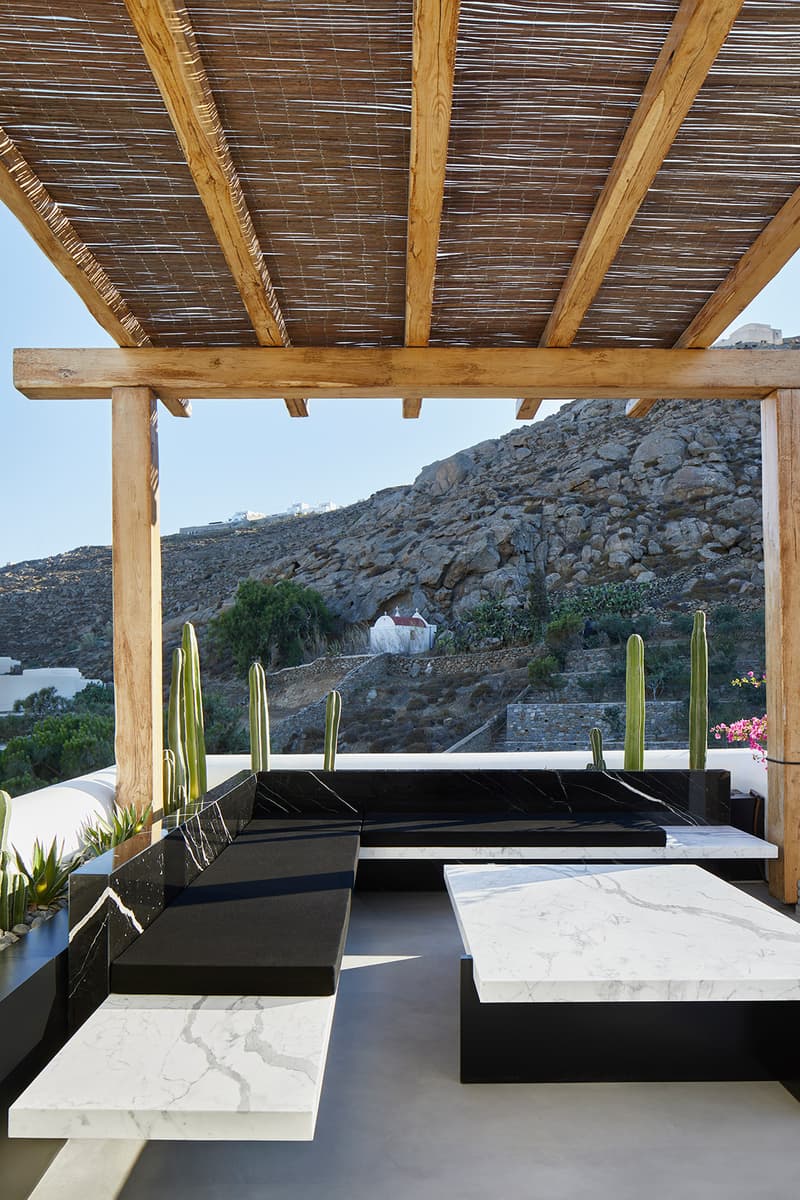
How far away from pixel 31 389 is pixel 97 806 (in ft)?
6.73

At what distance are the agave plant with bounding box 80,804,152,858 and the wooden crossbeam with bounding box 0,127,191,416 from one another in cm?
215

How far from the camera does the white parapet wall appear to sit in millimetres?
3508

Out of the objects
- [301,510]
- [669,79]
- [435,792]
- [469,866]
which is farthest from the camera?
[301,510]

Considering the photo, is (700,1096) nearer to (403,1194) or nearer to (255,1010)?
(403,1194)

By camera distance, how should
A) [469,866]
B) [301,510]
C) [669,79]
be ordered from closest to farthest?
[669,79] < [469,866] < [301,510]

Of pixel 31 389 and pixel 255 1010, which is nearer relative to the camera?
pixel 255 1010

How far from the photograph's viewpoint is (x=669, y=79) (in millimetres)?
2729

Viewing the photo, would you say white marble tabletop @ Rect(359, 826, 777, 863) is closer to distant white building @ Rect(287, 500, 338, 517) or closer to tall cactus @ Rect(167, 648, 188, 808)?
tall cactus @ Rect(167, 648, 188, 808)

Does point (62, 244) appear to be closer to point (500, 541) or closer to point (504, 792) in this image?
point (504, 792)

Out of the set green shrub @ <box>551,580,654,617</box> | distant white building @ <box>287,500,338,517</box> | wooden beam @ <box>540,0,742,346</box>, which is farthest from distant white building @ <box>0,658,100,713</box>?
wooden beam @ <box>540,0,742,346</box>

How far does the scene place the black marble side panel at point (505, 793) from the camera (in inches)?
184

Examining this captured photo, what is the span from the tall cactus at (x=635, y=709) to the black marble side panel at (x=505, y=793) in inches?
8.2

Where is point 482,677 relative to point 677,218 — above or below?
below

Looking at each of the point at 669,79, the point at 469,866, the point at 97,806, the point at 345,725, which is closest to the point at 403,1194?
Answer: the point at 469,866
